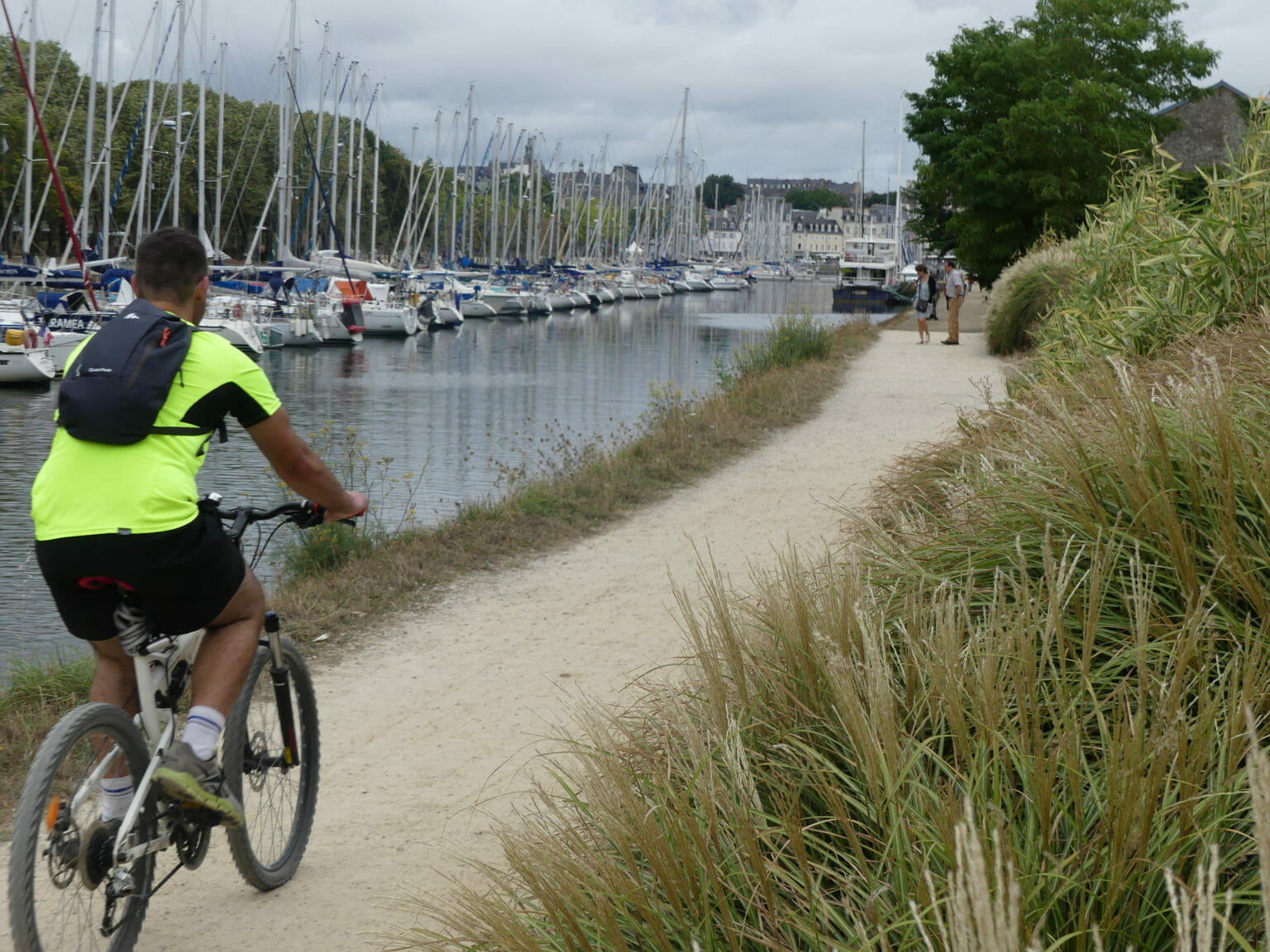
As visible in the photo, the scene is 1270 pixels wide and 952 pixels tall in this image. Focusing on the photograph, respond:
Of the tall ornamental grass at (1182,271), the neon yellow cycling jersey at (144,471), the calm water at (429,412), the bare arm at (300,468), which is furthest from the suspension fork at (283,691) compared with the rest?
the tall ornamental grass at (1182,271)

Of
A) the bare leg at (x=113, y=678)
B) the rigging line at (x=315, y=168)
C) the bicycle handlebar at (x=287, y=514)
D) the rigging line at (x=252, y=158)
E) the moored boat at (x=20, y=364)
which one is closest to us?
the bare leg at (x=113, y=678)

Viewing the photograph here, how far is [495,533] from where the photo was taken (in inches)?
404

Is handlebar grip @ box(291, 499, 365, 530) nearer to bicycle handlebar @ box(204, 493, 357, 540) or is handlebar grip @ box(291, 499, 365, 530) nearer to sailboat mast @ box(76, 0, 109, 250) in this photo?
bicycle handlebar @ box(204, 493, 357, 540)

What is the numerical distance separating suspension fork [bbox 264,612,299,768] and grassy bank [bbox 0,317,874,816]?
115 cm

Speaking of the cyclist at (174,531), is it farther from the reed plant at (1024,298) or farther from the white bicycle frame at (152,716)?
the reed plant at (1024,298)

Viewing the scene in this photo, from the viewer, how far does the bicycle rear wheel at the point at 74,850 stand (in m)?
3.35

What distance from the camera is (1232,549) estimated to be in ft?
12.4

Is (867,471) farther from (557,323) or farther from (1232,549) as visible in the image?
(557,323)

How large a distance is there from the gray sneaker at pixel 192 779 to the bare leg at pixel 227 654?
156 mm

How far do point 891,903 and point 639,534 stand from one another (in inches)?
307

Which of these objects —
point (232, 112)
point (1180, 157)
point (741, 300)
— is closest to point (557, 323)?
point (232, 112)

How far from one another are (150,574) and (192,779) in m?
0.59

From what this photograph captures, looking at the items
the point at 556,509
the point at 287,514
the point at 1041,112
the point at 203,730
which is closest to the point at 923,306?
the point at 1041,112

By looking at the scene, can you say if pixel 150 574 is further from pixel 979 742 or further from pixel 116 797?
pixel 979 742
